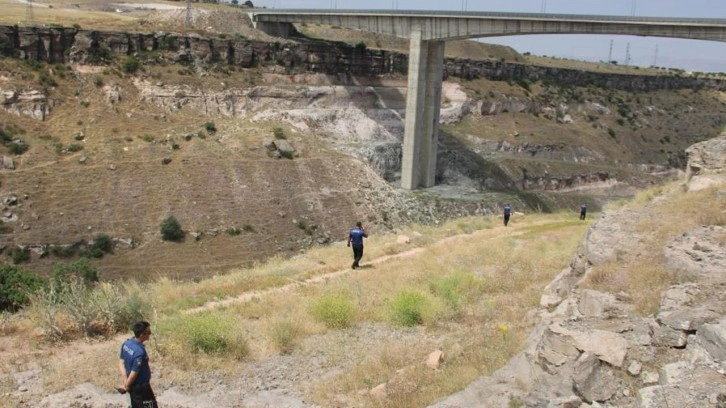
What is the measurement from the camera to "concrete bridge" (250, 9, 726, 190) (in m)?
43.6

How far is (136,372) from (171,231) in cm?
3022

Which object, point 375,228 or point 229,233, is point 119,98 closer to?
point 229,233

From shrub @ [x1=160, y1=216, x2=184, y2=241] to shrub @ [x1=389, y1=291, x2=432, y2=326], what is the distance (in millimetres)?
25830

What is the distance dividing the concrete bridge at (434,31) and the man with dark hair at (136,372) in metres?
42.1

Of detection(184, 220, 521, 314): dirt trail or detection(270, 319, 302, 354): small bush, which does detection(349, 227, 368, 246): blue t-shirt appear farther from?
detection(270, 319, 302, 354): small bush

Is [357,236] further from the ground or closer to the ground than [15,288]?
further from the ground

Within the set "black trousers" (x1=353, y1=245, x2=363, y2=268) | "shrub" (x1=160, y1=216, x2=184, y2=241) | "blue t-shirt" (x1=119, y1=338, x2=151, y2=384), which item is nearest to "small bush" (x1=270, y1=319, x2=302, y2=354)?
"blue t-shirt" (x1=119, y1=338, x2=151, y2=384)

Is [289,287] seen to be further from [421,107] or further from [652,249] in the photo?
[421,107]

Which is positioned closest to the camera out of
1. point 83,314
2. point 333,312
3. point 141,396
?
point 141,396

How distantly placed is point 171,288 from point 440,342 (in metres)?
8.40

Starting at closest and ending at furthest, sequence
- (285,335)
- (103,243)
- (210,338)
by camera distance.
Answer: (210,338) → (285,335) → (103,243)

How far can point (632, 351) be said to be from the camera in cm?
798

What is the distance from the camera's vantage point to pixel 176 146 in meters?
45.3

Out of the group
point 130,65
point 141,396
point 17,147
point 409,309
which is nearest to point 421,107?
point 130,65
